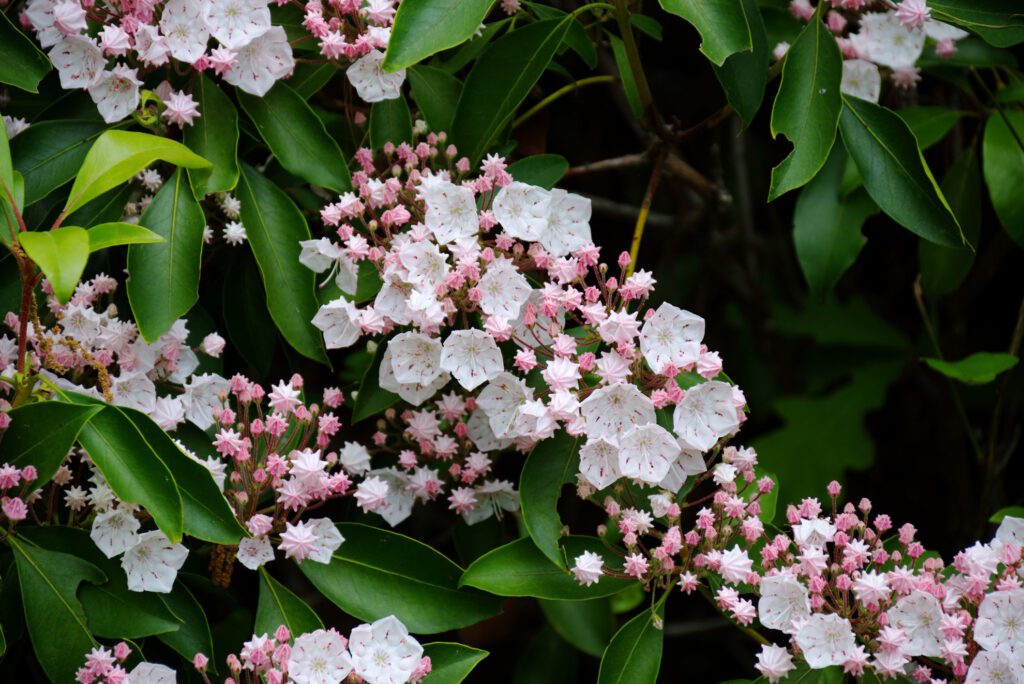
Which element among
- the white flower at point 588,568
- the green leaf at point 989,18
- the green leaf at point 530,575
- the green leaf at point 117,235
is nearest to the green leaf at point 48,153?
the green leaf at point 117,235

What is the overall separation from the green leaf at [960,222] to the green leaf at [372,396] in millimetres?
1122

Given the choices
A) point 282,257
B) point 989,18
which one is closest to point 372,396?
point 282,257

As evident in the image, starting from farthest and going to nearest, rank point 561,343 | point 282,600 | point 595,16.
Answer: point 595,16 < point 282,600 < point 561,343

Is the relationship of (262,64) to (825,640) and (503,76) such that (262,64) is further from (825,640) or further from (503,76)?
(825,640)

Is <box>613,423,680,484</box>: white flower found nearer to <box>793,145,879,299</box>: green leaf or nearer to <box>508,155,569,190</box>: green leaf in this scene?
<box>508,155,569,190</box>: green leaf

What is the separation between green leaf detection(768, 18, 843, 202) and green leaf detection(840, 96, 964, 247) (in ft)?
0.47

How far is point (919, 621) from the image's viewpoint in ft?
4.84

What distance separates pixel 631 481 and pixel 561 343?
0.28 metres

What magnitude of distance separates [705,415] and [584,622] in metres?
0.79

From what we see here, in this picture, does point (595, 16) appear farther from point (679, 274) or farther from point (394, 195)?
point (679, 274)

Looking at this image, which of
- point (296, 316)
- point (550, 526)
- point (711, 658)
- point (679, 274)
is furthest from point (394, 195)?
point (711, 658)

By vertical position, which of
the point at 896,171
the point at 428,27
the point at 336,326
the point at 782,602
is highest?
the point at 428,27

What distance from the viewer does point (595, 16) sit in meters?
1.94

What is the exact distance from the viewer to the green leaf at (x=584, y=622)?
6.91ft
